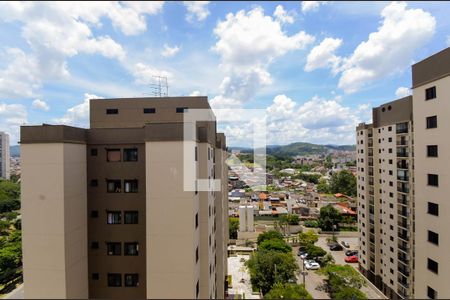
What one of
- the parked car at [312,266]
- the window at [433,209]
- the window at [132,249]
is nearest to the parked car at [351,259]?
the parked car at [312,266]

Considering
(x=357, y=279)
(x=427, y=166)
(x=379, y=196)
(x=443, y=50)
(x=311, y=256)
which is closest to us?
(x=443, y=50)

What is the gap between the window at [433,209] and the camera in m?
8.53

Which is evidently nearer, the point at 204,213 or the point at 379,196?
the point at 204,213

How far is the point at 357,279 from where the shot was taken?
685 inches

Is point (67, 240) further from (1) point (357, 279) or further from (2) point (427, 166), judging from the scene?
(1) point (357, 279)

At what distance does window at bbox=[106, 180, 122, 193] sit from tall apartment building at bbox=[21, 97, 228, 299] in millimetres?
33

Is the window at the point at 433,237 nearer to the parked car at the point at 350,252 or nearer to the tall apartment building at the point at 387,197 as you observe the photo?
the tall apartment building at the point at 387,197

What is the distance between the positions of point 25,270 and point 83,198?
2329mm

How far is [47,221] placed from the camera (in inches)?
258

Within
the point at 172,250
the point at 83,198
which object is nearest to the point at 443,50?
the point at 172,250

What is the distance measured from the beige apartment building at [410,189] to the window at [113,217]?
11050mm

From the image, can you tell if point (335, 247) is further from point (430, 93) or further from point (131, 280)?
point (131, 280)

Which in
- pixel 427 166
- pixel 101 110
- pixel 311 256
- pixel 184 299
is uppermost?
pixel 101 110

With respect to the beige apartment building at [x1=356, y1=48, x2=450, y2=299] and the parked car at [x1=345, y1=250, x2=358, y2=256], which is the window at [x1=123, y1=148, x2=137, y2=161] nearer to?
the beige apartment building at [x1=356, y1=48, x2=450, y2=299]
